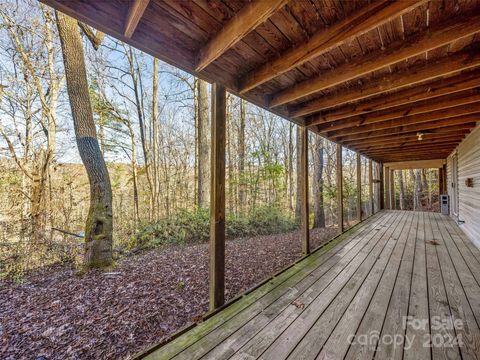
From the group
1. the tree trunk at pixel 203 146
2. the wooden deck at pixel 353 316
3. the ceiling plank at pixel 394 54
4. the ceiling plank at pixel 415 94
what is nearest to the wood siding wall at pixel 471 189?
the wooden deck at pixel 353 316

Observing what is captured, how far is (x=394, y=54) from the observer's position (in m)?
1.70

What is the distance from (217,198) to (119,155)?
6.84m

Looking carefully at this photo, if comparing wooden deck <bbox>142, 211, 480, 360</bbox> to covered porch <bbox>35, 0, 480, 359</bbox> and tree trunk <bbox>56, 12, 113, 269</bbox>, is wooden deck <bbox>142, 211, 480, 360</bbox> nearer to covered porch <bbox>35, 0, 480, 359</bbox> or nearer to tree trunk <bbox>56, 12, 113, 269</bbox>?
covered porch <bbox>35, 0, 480, 359</bbox>

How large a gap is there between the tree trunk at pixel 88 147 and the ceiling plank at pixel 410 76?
3631 mm

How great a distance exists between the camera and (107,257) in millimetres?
3234

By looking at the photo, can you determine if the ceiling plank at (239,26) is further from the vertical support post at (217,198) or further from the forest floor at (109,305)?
the forest floor at (109,305)

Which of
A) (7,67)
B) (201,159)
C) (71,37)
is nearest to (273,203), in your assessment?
(201,159)

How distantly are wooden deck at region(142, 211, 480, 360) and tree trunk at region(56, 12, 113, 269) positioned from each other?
2520 millimetres

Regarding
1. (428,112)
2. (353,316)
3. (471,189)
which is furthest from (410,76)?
(471,189)

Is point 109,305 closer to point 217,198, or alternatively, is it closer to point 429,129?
point 217,198

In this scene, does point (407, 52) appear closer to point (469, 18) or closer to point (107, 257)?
point (469, 18)

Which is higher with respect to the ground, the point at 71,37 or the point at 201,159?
the point at 71,37

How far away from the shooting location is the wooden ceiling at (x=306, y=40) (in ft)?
4.29

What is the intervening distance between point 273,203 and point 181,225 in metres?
3.16
